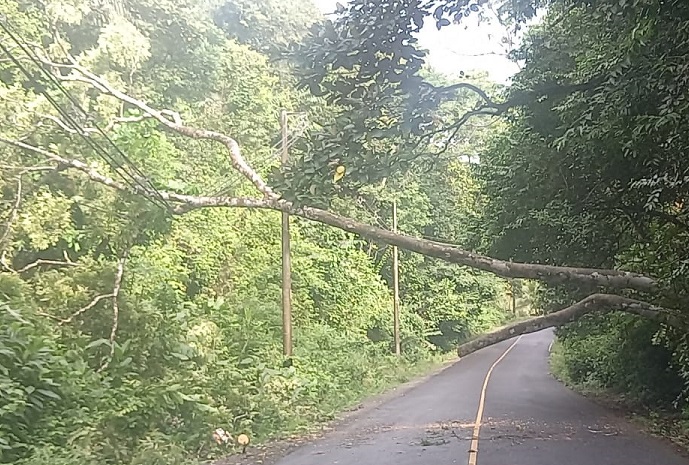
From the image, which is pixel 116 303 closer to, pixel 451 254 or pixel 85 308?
pixel 85 308

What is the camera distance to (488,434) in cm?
1222

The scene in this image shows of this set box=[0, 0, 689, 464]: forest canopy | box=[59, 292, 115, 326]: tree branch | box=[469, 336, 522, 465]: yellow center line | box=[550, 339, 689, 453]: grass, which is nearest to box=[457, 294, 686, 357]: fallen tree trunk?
box=[0, 0, 689, 464]: forest canopy

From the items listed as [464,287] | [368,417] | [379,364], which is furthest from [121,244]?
[464,287]

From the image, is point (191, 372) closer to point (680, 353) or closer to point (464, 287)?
point (680, 353)

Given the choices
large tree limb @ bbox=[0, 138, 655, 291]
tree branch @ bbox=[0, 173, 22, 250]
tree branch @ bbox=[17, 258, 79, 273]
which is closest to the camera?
large tree limb @ bbox=[0, 138, 655, 291]

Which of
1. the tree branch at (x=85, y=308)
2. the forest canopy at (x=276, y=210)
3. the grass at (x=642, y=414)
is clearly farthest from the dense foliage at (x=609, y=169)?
the tree branch at (x=85, y=308)

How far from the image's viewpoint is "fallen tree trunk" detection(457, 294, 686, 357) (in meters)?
10.5

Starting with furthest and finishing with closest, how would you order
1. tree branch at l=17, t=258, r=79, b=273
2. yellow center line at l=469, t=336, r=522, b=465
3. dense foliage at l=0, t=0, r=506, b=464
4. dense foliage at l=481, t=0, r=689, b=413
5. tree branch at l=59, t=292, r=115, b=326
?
1. tree branch at l=17, t=258, r=79, b=273
2. tree branch at l=59, t=292, r=115, b=326
3. dense foliage at l=0, t=0, r=506, b=464
4. yellow center line at l=469, t=336, r=522, b=465
5. dense foliage at l=481, t=0, r=689, b=413

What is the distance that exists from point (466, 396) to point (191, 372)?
8.29 metres

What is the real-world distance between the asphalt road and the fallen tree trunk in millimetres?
1583

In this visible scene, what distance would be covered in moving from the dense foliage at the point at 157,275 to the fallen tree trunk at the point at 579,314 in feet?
10.7

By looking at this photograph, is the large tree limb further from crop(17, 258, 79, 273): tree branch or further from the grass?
the grass

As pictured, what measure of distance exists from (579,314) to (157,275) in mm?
8719

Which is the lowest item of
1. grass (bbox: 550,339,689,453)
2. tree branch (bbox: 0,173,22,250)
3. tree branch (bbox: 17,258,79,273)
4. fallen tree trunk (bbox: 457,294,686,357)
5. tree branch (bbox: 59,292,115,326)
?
grass (bbox: 550,339,689,453)
